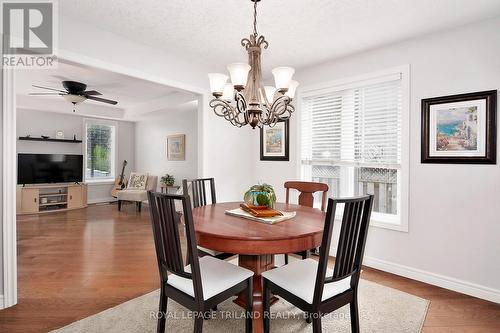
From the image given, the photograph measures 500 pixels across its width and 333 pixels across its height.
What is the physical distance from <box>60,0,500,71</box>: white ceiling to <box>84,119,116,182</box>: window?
542 centimetres

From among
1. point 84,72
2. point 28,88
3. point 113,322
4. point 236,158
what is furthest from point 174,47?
point 28,88

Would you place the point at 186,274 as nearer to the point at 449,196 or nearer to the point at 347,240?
the point at 347,240

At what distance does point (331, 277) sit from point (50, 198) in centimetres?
700

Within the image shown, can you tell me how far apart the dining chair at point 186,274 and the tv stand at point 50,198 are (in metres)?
5.95

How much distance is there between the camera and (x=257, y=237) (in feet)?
4.99

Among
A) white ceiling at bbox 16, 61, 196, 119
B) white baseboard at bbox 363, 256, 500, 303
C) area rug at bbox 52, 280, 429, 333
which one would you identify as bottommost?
area rug at bbox 52, 280, 429, 333

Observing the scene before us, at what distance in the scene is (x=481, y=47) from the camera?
2.41m

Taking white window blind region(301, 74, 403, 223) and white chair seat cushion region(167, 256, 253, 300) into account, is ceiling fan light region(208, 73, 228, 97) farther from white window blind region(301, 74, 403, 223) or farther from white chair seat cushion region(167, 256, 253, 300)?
white window blind region(301, 74, 403, 223)

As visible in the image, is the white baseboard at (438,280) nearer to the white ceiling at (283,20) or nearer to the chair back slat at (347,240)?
the chair back slat at (347,240)

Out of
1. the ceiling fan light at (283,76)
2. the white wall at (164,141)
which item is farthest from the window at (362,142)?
the white wall at (164,141)

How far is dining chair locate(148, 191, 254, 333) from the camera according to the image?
4.77 feet

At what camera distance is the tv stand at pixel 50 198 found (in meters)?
5.86

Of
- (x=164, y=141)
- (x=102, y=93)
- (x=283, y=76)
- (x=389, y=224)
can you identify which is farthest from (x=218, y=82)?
(x=164, y=141)

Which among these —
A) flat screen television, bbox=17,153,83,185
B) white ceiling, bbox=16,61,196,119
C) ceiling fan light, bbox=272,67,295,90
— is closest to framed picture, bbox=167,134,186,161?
white ceiling, bbox=16,61,196,119
